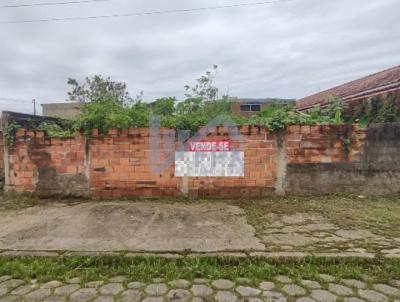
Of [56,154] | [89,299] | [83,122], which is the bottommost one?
[89,299]

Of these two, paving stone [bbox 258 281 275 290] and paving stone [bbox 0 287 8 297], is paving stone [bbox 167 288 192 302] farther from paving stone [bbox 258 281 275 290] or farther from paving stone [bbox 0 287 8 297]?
paving stone [bbox 0 287 8 297]

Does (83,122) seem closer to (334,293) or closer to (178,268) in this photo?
(178,268)

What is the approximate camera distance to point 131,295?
238 centimetres

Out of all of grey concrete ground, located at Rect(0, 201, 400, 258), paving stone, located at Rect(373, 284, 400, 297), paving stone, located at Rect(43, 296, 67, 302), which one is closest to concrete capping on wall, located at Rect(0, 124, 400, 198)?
grey concrete ground, located at Rect(0, 201, 400, 258)

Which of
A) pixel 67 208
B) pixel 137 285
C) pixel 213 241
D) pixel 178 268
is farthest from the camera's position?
pixel 67 208

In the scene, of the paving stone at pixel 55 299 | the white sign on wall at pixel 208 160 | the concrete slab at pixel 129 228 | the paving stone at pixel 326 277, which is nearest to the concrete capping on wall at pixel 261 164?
the white sign on wall at pixel 208 160

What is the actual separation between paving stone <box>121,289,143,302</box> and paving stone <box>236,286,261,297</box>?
2.52 ft

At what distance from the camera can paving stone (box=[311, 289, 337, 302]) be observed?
230cm

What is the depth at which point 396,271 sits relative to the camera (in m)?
2.66

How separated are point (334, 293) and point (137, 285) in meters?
1.54

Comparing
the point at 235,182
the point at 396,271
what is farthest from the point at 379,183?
the point at 396,271

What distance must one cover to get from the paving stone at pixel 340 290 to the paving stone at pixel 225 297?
0.77 m

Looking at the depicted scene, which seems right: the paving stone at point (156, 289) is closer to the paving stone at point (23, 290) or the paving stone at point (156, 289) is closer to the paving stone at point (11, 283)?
the paving stone at point (23, 290)

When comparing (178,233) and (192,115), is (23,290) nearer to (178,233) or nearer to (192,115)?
(178,233)
